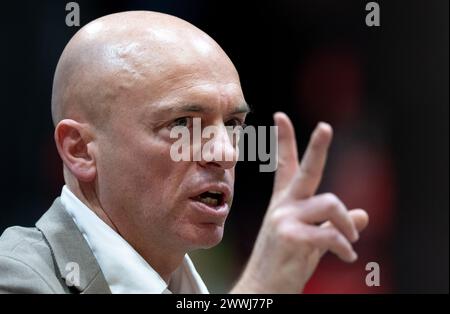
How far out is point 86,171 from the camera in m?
2.06

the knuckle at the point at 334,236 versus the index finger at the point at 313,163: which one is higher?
the index finger at the point at 313,163

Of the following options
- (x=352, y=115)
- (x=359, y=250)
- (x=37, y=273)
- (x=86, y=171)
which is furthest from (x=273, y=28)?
(x=37, y=273)

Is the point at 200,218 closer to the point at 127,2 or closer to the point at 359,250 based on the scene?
the point at 127,2

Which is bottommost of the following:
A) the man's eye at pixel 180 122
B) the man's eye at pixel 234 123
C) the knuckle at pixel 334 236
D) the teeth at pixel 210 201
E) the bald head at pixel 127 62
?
the teeth at pixel 210 201

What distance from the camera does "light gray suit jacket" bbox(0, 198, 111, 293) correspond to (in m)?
1.81

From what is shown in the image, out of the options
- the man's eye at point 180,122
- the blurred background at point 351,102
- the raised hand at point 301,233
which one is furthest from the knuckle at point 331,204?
the blurred background at point 351,102

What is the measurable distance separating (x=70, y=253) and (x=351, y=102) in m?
2.05

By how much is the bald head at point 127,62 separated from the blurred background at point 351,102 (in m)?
1.03

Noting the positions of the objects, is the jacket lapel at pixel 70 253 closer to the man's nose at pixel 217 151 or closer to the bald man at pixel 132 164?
the bald man at pixel 132 164

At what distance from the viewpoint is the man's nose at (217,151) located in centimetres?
194

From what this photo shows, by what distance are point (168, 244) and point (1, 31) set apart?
1.59 meters

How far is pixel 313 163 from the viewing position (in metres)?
1.53

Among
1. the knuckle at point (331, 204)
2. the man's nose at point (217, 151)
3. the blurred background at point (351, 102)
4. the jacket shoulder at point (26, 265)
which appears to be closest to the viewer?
the knuckle at point (331, 204)

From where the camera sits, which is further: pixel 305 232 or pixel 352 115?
pixel 352 115
